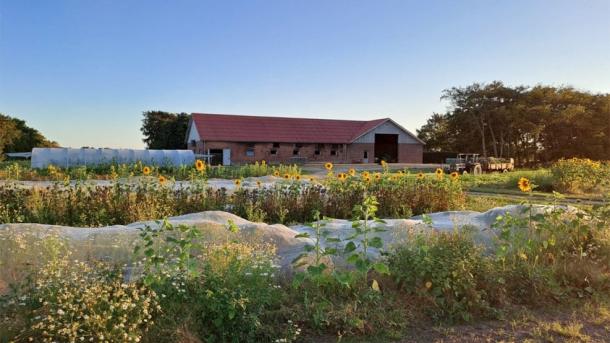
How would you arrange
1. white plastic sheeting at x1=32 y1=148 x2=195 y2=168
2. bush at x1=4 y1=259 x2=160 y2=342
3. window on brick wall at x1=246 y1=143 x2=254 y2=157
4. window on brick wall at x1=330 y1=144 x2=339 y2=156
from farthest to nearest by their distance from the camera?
1. window on brick wall at x1=330 y1=144 x2=339 y2=156
2. window on brick wall at x1=246 y1=143 x2=254 y2=157
3. white plastic sheeting at x1=32 y1=148 x2=195 y2=168
4. bush at x1=4 y1=259 x2=160 y2=342

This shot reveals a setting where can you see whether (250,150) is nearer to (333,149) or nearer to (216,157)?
(216,157)

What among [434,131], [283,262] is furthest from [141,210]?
[434,131]

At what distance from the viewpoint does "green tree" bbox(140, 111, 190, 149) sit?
44.8 metres

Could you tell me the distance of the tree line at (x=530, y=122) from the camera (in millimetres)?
35812

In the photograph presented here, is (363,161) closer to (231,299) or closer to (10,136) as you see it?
(10,136)

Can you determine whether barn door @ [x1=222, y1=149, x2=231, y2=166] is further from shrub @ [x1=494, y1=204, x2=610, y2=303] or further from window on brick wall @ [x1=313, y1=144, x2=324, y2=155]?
shrub @ [x1=494, y1=204, x2=610, y2=303]

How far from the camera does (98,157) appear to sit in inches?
945

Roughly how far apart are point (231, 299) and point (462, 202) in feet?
21.2

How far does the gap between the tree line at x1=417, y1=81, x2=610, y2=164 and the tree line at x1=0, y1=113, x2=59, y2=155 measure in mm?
37837

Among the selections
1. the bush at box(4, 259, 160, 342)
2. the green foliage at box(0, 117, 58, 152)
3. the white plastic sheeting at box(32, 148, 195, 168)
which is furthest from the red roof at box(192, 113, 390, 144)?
the bush at box(4, 259, 160, 342)

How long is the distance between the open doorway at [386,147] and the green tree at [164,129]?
17591 millimetres

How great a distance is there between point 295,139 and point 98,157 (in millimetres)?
15703

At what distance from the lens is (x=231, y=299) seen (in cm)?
288

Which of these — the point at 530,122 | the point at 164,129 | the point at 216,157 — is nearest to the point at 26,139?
the point at 164,129
